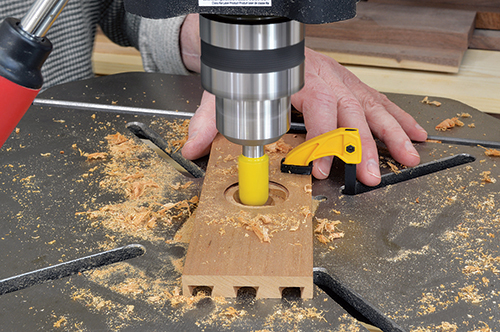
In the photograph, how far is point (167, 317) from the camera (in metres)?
0.68

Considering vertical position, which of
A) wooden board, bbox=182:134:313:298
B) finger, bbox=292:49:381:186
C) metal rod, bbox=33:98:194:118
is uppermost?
finger, bbox=292:49:381:186

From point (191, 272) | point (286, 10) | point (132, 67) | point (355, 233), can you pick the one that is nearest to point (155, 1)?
point (286, 10)

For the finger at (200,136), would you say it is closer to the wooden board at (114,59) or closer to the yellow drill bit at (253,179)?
the yellow drill bit at (253,179)

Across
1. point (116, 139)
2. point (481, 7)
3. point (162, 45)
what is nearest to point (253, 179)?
point (116, 139)

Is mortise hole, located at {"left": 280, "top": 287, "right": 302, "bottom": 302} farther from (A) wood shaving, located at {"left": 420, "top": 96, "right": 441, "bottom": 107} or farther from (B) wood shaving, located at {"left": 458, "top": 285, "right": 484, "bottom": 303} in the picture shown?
(A) wood shaving, located at {"left": 420, "top": 96, "right": 441, "bottom": 107}

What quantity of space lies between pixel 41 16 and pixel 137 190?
16.8 inches

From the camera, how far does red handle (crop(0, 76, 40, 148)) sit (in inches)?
23.3

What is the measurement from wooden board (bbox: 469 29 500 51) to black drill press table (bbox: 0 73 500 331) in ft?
2.60

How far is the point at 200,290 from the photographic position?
730 millimetres

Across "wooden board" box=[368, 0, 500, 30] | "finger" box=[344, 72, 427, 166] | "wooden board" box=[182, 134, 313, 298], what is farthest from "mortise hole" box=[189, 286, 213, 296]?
"wooden board" box=[368, 0, 500, 30]

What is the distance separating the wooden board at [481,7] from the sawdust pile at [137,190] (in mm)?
1429

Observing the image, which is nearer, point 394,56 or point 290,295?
point 290,295

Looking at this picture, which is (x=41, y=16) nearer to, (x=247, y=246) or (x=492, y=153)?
(x=247, y=246)

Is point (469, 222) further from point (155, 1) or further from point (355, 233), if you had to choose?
→ point (155, 1)
